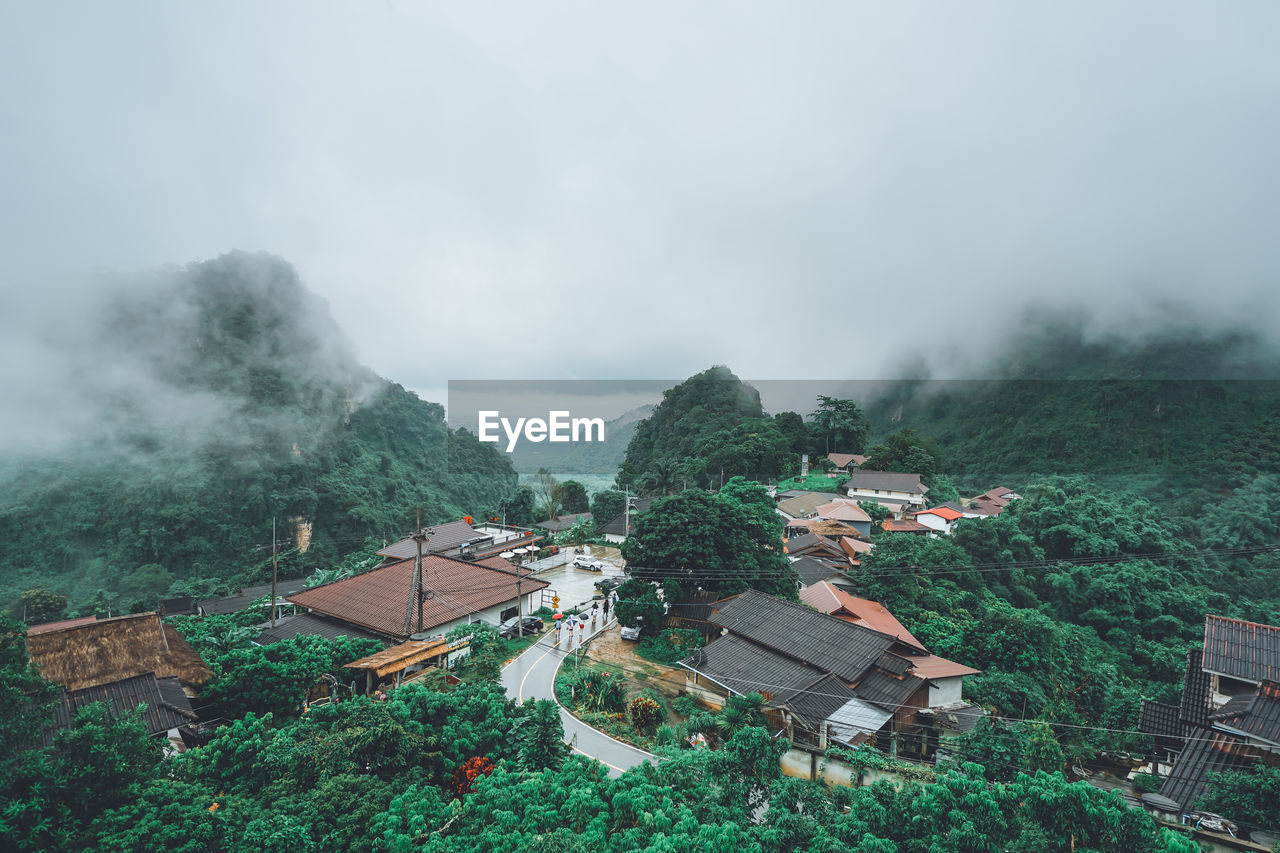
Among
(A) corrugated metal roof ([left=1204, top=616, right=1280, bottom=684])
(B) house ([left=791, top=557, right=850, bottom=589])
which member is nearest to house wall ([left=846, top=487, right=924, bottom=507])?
(B) house ([left=791, top=557, right=850, bottom=589])

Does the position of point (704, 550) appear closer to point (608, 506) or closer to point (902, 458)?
point (608, 506)

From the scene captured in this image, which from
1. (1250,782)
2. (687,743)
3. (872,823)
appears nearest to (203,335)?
(687,743)

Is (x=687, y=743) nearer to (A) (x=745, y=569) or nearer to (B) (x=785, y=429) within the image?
(A) (x=745, y=569)

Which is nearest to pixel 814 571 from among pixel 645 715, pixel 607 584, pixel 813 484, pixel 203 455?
pixel 607 584

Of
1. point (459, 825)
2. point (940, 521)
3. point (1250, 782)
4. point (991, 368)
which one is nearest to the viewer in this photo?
point (459, 825)

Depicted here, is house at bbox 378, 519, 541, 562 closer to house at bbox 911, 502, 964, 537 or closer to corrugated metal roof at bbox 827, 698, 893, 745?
corrugated metal roof at bbox 827, 698, 893, 745
